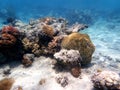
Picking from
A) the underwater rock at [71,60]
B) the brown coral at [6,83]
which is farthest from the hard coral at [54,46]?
the brown coral at [6,83]

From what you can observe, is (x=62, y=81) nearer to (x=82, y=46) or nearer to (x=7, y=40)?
(x=82, y=46)

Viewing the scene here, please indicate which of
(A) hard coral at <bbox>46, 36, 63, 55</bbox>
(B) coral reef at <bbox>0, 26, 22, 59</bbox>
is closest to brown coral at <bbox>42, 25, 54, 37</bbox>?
(A) hard coral at <bbox>46, 36, 63, 55</bbox>

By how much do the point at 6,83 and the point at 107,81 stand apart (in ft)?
15.3

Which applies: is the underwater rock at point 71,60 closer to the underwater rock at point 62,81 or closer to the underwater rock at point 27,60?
the underwater rock at point 62,81

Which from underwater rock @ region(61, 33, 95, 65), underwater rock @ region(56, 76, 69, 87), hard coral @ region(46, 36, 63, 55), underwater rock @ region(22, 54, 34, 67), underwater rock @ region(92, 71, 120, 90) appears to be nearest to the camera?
underwater rock @ region(92, 71, 120, 90)

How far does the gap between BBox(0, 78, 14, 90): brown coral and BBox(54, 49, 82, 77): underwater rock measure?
2539 mm

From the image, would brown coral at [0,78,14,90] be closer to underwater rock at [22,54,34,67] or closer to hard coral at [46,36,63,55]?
underwater rock at [22,54,34,67]

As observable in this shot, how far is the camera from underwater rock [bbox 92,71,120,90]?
6305 mm

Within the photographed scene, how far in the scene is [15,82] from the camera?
802cm

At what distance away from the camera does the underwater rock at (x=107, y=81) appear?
20.7 feet

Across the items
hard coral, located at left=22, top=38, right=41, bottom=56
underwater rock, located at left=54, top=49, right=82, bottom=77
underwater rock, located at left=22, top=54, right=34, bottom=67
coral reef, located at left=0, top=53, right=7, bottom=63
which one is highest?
hard coral, located at left=22, top=38, right=41, bottom=56

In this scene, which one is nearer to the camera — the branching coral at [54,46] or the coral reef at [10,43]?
the coral reef at [10,43]

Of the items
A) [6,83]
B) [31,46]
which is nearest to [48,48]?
[31,46]

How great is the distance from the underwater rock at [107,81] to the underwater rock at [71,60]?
4.68ft
